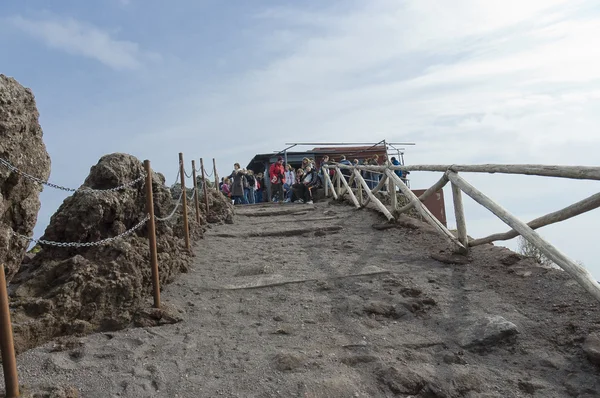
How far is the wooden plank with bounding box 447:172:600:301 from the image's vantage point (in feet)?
13.0

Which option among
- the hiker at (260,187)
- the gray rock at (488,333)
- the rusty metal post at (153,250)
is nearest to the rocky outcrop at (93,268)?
the rusty metal post at (153,250)

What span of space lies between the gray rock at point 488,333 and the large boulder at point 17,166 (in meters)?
3.48

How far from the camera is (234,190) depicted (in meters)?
15.4

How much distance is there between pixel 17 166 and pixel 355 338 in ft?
9.53

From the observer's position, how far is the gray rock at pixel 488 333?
4.15 meters

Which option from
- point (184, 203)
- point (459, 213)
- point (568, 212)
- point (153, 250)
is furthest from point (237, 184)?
point (568, 212)

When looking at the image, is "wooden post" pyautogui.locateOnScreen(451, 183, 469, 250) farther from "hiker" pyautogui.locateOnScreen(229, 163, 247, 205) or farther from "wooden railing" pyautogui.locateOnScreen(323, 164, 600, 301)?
"hiker" pyautogui.locateOnScreen(229, 163, 247, 205)

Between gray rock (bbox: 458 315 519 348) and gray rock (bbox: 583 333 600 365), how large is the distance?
0.53 m

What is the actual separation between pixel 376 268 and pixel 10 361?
13.7 ft

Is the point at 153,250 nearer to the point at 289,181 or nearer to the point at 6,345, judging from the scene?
the point at 6,345

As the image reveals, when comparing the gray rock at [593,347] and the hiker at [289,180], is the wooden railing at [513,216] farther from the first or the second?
the hiker at [289,180]

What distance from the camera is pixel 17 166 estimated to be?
11.3 ft

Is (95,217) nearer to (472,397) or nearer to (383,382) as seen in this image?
(383,382)

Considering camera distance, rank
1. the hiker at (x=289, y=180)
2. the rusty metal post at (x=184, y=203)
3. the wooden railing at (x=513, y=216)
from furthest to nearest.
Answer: the hiker at (x=289, y=180)
the rusty metal post at (x=184, y=203)
the wooden railing at (x=513, y=216)
